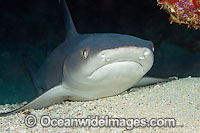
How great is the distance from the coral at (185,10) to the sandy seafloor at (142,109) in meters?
1.00

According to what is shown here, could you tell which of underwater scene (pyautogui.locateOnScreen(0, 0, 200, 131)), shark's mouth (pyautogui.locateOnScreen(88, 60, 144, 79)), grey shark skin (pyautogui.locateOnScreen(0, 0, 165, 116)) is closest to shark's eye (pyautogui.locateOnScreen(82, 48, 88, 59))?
grey shark skin (pyautogui.locateOnScreen(0, 0, 165, 116))

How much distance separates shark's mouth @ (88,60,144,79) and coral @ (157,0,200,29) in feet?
3.48

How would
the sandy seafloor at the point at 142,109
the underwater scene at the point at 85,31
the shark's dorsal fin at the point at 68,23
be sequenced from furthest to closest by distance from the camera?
1. the underwater scene at the point at 85,31
2. the shark's dorsal fin at the point at 68,23
3. the sandy seafloor at the point at 142,109

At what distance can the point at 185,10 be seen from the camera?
2752mm

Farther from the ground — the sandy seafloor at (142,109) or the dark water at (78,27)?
the dark water at (78,27)

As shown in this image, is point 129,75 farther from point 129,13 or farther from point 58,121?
point 129,13

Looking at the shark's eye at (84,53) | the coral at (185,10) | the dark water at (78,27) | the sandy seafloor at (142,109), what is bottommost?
the sandy seafloor at (142,109)

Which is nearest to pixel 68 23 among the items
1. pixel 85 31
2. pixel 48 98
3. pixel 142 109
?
pixel 48 98

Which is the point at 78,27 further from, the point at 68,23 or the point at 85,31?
the point at 68,23

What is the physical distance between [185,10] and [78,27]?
6014 mm

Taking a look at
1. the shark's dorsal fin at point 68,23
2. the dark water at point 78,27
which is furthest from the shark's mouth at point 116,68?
the dark water at point 78,27

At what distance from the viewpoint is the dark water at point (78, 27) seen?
7.03 m

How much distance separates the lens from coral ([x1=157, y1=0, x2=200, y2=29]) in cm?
264

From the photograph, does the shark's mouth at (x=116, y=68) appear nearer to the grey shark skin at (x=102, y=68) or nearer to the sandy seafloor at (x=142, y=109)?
the grey shark skin at (x=102, y=68)
